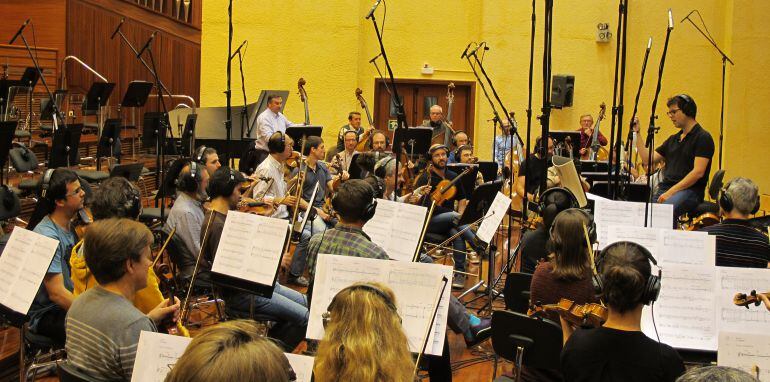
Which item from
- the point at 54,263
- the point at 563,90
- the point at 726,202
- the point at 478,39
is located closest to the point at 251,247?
the point at 54,263

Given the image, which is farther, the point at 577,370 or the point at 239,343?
the point at 577,370

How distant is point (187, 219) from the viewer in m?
5.89

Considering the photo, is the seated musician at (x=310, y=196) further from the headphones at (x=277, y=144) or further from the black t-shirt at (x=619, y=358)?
the black t-shirt at (x=619, y=358)

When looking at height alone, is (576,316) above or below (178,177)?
below

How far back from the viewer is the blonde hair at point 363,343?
2.58 m

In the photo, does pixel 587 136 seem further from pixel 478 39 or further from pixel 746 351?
pixel 746 351

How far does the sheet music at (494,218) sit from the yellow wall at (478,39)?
815cm

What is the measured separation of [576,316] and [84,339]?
2.10 meters

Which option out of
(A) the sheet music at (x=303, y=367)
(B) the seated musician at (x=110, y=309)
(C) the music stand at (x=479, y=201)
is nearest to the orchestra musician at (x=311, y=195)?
(C) the music stand at (x=479, y=201)

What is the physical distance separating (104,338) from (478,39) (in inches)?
484

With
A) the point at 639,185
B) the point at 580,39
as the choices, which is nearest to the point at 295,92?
the point at 580,39

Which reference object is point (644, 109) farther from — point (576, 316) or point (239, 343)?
point (239, 343)

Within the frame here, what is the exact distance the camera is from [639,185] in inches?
313

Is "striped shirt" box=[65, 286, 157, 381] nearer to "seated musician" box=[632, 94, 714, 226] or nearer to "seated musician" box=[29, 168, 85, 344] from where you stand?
"seated musician" box=[29, 168, 85, 344]
